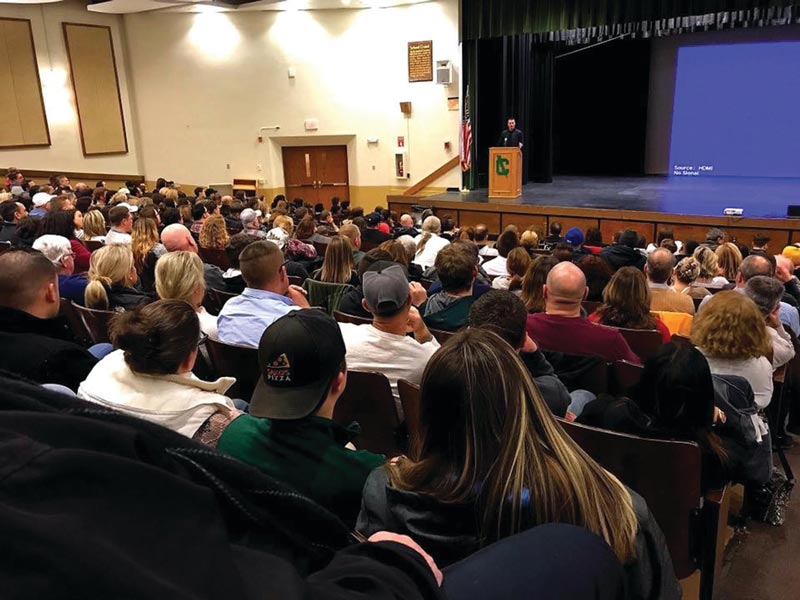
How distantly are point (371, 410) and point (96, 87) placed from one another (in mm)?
13158

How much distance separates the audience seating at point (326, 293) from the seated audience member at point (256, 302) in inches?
22.2

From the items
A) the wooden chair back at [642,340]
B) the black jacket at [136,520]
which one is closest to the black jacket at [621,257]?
the wooden chair back at [642,340]

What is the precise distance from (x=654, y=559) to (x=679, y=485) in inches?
32.2

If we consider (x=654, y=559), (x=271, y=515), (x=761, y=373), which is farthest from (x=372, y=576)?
(x=761, y=373)

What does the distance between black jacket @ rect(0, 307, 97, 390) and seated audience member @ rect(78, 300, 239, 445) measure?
389 millimetres

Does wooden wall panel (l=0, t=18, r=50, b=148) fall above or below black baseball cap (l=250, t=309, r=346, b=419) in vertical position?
above

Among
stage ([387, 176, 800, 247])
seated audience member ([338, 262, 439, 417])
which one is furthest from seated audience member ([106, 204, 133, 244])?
stage ([387, 176, 800, 247])

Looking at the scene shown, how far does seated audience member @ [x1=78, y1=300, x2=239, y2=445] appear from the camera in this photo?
184 centimetres

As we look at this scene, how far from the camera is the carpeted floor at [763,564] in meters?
2.24

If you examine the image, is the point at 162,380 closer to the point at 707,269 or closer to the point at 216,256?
the point at 216,256

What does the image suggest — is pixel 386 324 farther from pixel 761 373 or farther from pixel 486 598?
pixel 486 598

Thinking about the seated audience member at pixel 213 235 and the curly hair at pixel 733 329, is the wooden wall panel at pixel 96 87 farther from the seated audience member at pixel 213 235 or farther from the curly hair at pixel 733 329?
the curly hair at pixel 733 329

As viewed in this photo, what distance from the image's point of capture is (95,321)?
3256mm

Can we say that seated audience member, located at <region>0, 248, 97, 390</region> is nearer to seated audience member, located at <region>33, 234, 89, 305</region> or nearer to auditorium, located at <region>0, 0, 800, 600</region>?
auditorium, located at <region>0, 0, 800, 600</region>
